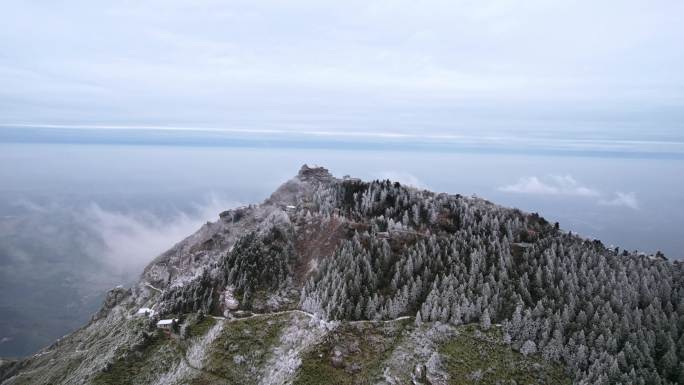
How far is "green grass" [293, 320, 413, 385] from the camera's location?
343 feet

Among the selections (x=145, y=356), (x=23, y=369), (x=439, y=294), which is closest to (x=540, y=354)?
(x=439, y=294)

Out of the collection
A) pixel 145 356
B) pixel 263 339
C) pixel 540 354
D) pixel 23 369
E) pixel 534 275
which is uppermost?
pixel 534 275

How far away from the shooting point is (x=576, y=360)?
99.7 metres

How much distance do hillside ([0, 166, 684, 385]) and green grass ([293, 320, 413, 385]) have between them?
13.3 inches

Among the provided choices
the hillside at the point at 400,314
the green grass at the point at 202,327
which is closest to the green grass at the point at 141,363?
the hillside at the point at 400,314

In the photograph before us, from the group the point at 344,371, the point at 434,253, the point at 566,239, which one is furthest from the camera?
the point at 566,239

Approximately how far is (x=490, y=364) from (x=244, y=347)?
67662 mm

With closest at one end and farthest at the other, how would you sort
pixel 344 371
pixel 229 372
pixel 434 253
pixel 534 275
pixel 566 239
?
pixel 344 371
pixel 229 372
pixel 534 275
pixel 434 253
pixel 566 239

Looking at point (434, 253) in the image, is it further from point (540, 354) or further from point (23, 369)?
point (23, 369)

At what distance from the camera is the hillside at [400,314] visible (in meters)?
103

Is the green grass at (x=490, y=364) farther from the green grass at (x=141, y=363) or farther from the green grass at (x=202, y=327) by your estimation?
the green grass at (x=141, y=363)

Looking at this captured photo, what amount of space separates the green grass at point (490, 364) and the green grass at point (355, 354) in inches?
575

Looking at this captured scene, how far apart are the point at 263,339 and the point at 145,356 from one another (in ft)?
128

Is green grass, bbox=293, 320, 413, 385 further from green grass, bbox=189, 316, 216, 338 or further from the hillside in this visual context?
green grass, bbox=189, 316, 216, 338
